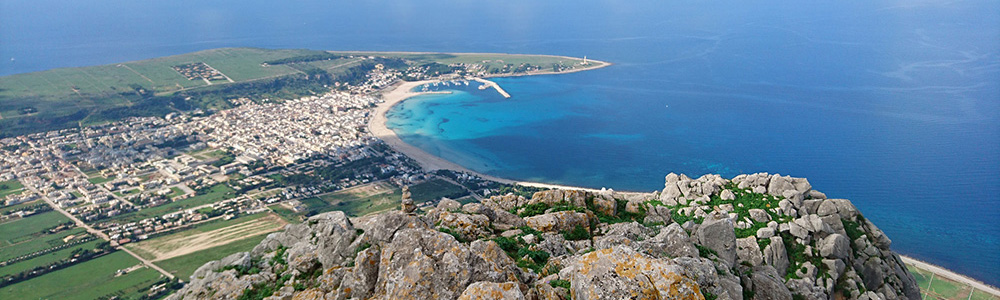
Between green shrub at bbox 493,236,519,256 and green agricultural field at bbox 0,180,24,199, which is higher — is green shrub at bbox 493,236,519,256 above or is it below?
above

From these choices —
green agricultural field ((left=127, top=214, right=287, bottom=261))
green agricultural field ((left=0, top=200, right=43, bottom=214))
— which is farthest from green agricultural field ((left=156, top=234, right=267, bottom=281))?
green agricultural field ((left=0, top=200, right=43, bottom=214))

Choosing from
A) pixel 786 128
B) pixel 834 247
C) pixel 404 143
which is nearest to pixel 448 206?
pixel 834 247

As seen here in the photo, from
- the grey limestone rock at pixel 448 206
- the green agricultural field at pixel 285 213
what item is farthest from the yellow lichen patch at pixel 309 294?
the green agricultural field at pixel 285 213

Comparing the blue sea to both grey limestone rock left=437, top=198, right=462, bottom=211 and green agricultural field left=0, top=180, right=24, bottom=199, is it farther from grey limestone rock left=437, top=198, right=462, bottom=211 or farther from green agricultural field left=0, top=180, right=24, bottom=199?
grey limestone rock left=437, top=198, right=462, bottom=211

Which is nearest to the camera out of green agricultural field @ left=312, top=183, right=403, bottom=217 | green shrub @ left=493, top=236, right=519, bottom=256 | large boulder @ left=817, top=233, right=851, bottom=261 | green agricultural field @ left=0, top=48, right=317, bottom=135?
green shrub @ left=493, top=236, right=519, bottom=256

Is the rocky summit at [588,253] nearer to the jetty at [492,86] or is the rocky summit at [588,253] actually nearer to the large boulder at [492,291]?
the large boulder at [492,291]

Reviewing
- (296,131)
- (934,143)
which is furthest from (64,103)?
(934,143)

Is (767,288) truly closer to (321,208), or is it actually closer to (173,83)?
(321,208)
